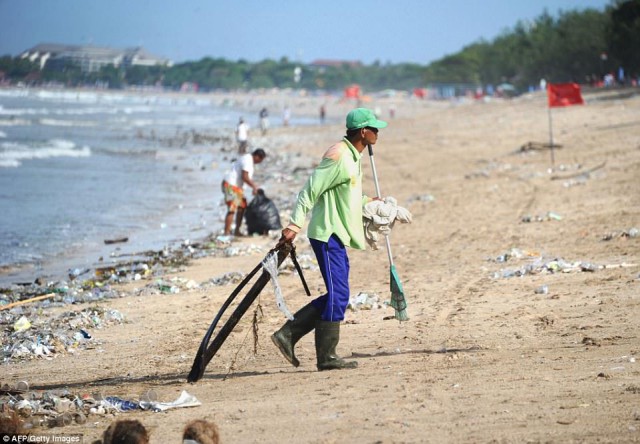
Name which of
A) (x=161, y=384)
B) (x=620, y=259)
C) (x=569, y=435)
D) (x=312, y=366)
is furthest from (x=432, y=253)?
(x=569, y=435)

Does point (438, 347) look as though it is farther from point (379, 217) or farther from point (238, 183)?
point (238, 183)

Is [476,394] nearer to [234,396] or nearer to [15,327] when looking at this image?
[234,396]

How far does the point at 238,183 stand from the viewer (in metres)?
14.9

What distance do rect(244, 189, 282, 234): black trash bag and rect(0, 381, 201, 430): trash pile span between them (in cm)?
890

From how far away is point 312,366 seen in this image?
283 inches

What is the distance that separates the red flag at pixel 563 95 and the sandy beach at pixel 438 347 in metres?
4.95

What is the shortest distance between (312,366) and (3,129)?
56.8 meters

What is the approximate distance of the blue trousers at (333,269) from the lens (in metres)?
6.64

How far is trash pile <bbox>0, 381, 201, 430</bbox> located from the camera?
19.0ft

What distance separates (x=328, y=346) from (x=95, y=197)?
708 inches

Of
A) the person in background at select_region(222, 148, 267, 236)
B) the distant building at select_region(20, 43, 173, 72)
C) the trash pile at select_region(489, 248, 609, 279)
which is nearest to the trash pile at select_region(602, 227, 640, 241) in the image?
the trash pile at select_region(489, 248, 609, 279)

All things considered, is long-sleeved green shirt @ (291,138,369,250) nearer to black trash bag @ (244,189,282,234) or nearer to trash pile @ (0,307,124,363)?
trash pile @ (0,307,124,363)

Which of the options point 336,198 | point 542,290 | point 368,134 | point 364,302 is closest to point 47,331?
point 364,302

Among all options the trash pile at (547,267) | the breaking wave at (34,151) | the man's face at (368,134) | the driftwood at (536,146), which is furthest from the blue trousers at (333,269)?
the breaking wave at (34,151)
